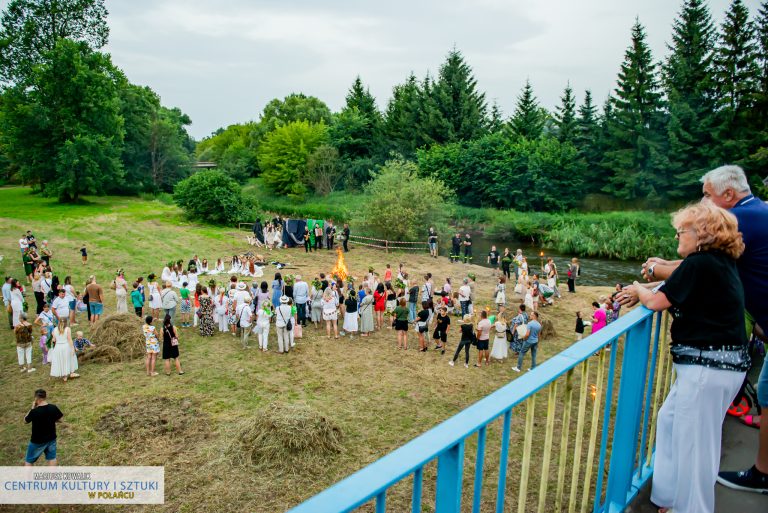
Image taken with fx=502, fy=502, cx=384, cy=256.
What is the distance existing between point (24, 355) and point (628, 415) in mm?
14756

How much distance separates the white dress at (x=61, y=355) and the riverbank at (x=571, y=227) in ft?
75.1

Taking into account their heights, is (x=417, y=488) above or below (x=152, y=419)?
above

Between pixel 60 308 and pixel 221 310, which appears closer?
pixel 60 308

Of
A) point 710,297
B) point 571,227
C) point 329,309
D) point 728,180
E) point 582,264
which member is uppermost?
point 728,180

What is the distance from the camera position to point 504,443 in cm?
173

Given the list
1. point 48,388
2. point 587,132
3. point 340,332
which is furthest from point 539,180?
point 48,388

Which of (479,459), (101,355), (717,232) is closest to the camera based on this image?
(479,459)

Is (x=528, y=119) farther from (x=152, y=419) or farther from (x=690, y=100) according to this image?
(x=152, y=419)

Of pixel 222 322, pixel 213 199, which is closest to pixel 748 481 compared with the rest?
pixel 222 322

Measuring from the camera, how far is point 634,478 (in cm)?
271

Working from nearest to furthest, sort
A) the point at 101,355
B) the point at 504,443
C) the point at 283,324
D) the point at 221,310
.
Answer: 1. the point at 504,443
2. the point at 101,355
3. the point at 283,324
4. the point at 221,310

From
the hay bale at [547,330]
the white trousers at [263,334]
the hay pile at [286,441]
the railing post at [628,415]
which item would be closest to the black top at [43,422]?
the hay pile at [286,441]

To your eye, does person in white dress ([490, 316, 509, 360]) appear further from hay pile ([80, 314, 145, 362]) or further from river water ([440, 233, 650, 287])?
river water ([440, 233, 650, 287])

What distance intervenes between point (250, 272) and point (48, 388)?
474 inches
